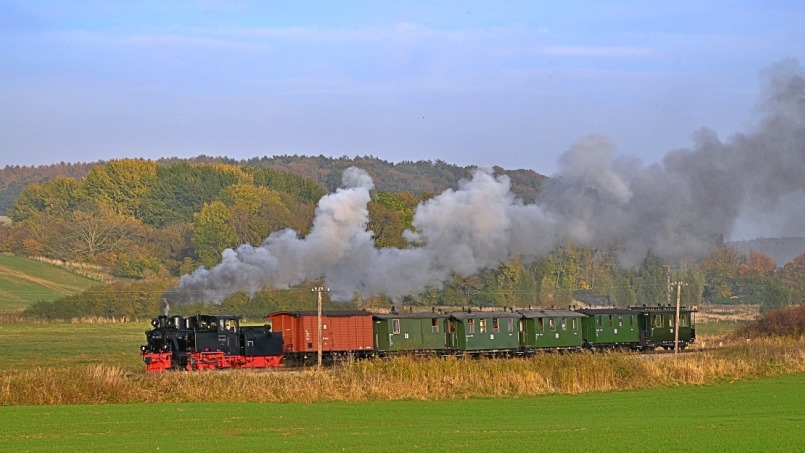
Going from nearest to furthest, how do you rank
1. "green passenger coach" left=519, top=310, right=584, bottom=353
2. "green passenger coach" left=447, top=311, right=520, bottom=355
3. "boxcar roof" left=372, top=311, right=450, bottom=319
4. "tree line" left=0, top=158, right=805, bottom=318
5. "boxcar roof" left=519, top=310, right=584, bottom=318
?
"boxcar roof" left=372, top=311, right=450, bottom=319, "green passenger coach" left=447, top=311, right=520, bottom=355, "green passenger coach" left=519, top=310, right=584, bottom=353, "boxcar roof" left=519, top=310, right=584, bottom=318, "tree line" left=0, top=158, right=805, bottom=318

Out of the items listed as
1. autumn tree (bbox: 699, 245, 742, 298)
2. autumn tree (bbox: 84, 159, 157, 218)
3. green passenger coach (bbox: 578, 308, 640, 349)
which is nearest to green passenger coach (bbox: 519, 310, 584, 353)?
green passenger coach (bbox: 578, 308, 640, 349)

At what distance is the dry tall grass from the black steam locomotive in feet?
23.9

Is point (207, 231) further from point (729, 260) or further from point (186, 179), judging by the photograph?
point (729, 260)

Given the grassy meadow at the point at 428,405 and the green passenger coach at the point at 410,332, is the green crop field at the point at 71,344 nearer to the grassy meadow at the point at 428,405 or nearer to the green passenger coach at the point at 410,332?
the grassy meadow at the point at 428,405

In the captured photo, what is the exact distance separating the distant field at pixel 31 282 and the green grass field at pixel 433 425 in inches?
2870

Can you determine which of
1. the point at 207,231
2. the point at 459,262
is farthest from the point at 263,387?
the point at 207,231

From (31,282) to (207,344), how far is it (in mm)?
75560

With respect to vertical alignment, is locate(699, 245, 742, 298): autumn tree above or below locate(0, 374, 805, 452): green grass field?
above

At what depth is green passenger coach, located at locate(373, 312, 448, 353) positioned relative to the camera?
67.8 meters

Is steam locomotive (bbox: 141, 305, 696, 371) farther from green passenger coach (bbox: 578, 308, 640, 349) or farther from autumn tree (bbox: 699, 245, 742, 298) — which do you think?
autumn tree (bbox: 699, 245, 742, 298)

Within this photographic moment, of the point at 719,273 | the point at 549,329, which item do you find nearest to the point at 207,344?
the point at 549,329

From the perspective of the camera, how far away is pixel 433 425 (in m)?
37.6

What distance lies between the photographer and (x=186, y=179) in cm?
19212

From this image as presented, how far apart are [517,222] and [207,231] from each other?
4912 cm
